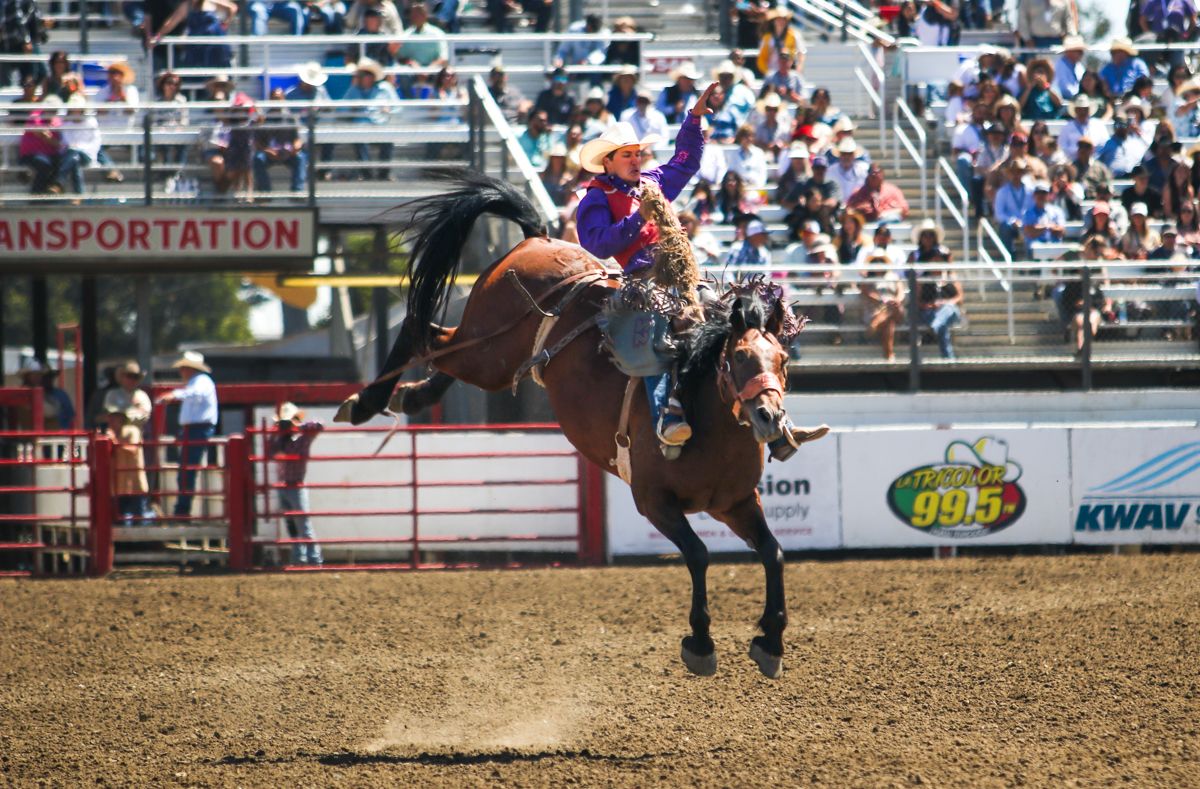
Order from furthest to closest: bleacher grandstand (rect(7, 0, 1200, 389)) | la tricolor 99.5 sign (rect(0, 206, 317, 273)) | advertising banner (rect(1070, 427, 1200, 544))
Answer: la tricolor 99.5 sign (rect(0, 206, 317, 273)), bleacher grandstand (rect(7, 0, 1200, 389)), advertising banner (rect(1070, 427, 1200, 544))

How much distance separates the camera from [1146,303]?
556 inches

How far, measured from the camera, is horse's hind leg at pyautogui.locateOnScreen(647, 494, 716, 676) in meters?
6.80

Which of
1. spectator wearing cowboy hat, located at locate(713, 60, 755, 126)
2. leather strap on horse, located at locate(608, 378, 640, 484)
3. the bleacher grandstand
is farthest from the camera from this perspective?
spectator wearing cowboy hat, located at locate(713, 60, 755, 126)

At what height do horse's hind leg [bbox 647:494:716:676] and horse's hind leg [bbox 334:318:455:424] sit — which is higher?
horse's hind leg [bbox 334:318:455:424]

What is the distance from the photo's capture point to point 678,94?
56.0 feet

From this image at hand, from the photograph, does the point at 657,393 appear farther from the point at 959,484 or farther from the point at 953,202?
the point at 953,202

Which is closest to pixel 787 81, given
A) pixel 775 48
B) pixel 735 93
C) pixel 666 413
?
pixel 775 48

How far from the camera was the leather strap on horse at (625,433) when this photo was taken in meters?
7.28

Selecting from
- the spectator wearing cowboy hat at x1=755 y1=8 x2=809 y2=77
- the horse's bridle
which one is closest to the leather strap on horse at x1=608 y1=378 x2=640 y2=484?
the horse's bridle

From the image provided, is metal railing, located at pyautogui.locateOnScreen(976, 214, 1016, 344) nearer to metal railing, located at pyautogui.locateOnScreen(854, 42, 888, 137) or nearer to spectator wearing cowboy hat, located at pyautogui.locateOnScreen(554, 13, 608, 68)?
metal railing, located at pyautogui.locateOnScreen(854, 42, 888, 137)

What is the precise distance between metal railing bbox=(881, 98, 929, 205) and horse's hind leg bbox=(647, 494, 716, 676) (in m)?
10.6

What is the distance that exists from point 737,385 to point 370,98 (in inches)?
431

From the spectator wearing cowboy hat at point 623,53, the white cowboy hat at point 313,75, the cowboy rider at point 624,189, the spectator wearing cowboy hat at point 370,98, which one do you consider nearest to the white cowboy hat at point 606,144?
the cowboy rider at point 624,189

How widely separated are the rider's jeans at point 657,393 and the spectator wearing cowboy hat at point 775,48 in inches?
457
